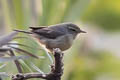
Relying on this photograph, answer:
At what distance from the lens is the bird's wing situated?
1.72 meters

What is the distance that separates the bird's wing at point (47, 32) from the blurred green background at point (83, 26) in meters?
0.07

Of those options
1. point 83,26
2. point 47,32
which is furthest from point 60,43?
point 83,26

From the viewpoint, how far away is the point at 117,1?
2.40 metres

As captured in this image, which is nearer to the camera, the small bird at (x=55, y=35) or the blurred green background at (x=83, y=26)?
the small bird at (x=55, y=35)

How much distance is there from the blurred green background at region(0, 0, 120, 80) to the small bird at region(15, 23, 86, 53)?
0.04m

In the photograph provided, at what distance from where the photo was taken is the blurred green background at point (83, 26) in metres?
1.81

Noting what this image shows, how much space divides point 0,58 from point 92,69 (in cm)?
131

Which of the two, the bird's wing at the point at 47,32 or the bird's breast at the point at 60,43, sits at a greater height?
the bird's wing at the point at 47,32

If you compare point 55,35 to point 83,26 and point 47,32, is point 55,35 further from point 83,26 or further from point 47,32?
point 83,26

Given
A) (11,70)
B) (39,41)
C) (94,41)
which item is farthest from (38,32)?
(94,41)

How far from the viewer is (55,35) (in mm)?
1821

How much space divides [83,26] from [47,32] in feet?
2.34

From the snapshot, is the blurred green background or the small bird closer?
the small bird

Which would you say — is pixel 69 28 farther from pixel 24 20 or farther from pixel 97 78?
pixel 97 78
